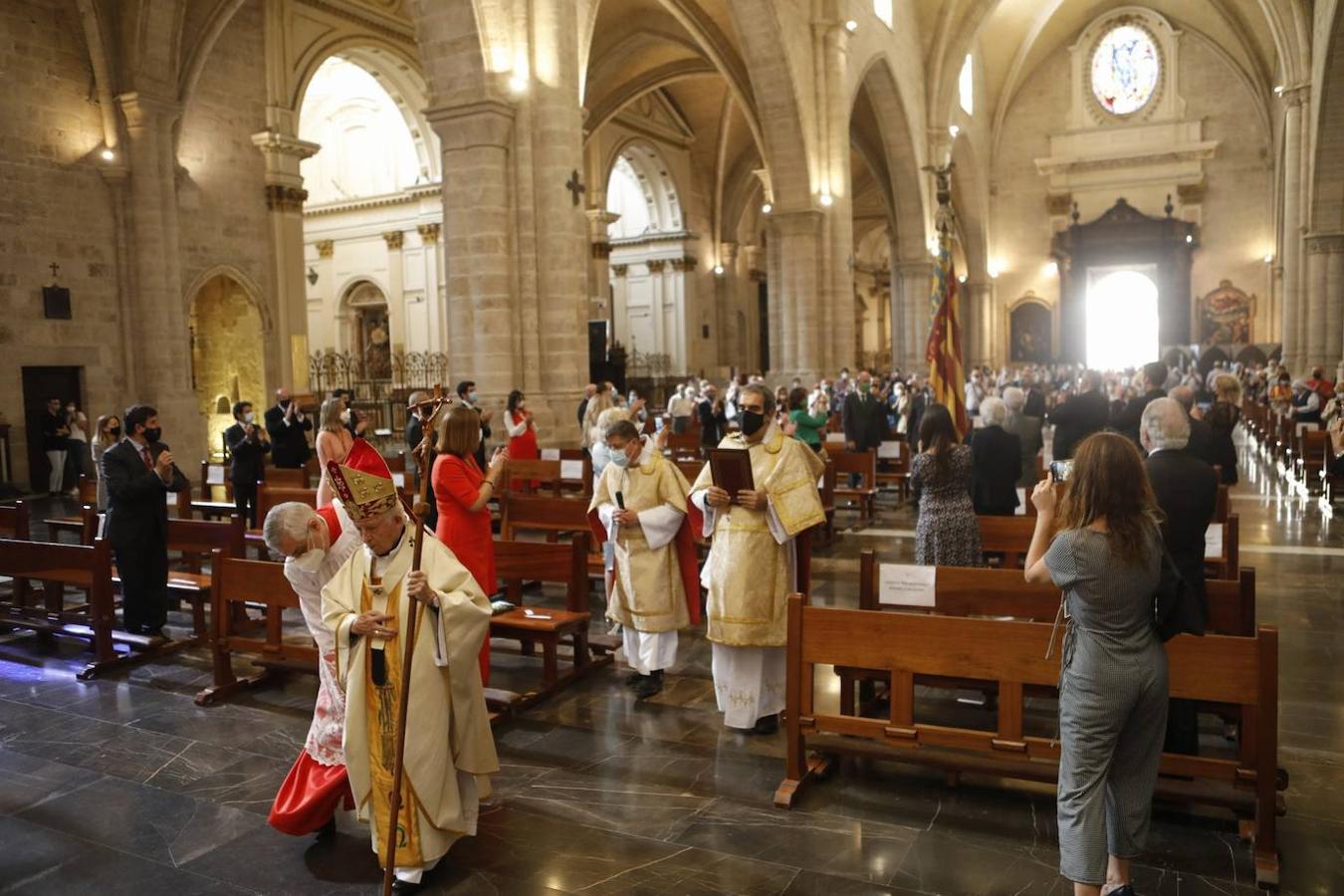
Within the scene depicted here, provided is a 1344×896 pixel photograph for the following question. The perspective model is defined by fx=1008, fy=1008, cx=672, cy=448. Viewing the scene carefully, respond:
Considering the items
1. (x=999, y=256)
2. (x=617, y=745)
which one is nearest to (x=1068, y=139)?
(x=999, y=256)

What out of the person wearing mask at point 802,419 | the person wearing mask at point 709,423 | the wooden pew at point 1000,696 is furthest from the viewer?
the person wearing mask at point 709,423

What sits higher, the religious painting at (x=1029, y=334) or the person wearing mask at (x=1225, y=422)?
the religious painting at (x=1029, y=334)

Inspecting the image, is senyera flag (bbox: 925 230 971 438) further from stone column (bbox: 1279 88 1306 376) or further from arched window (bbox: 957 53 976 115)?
arched window (bbox: 957 53 976 115)

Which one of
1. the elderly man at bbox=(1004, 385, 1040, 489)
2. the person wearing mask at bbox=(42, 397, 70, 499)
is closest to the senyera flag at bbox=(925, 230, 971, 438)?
the elderly man at bbox=(1004, 385, 1040, 489)

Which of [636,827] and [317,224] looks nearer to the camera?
[636,827]

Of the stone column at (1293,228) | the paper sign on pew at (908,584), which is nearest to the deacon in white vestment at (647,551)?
the paper sign on pew at (908,584)

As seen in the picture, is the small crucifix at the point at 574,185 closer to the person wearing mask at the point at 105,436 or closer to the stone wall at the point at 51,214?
the person wearing mask at the point at 105,436

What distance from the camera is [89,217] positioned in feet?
54.1

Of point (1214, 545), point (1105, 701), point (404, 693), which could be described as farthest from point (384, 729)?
point (1214, 545)

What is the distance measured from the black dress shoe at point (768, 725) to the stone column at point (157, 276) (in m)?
14.6

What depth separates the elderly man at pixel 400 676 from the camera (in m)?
3.61

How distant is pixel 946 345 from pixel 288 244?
14872 millimetres

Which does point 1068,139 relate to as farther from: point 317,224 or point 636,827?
point 636,827

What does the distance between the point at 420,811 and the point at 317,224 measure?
27992 mm
